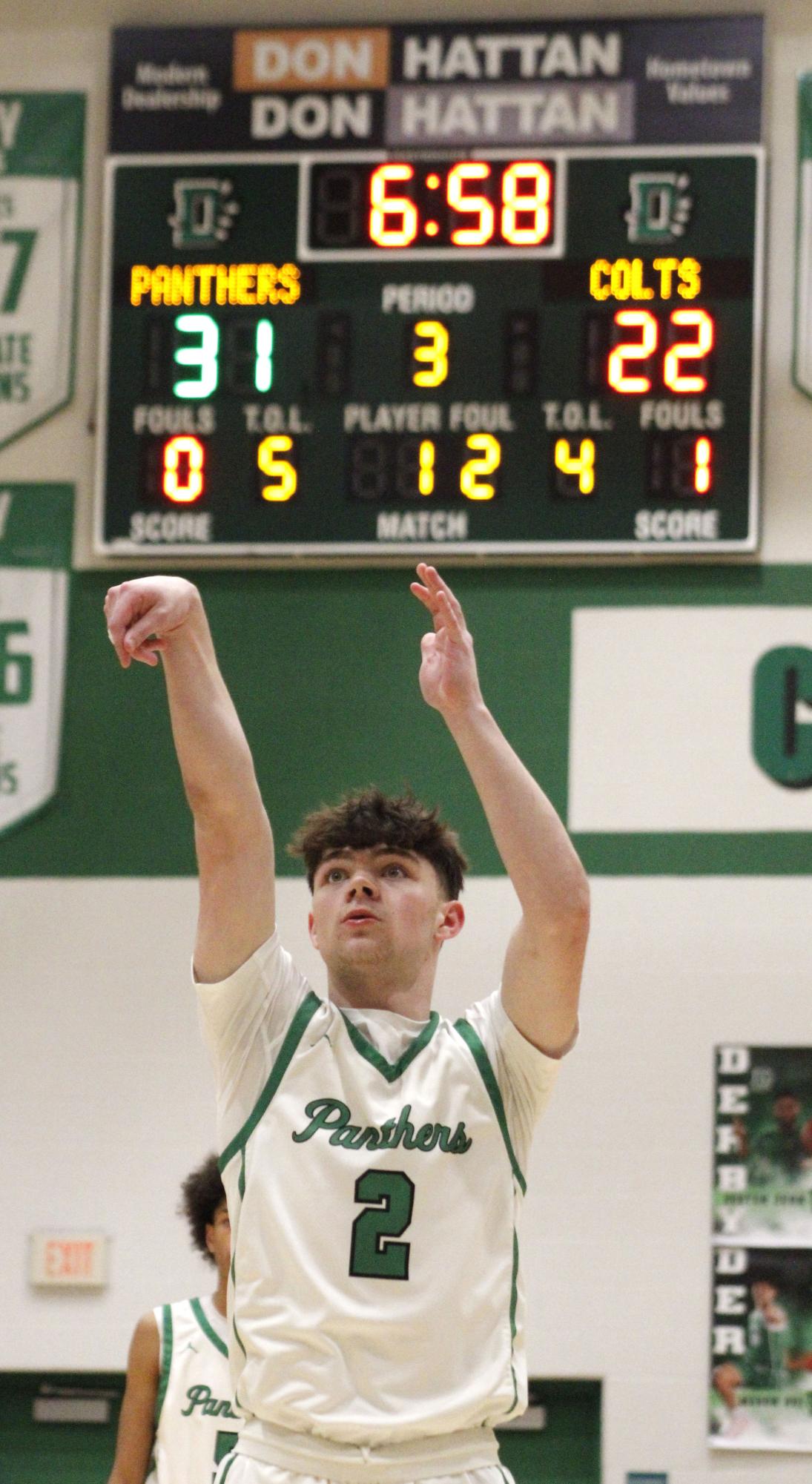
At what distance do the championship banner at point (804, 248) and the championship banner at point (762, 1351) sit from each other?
127 inches

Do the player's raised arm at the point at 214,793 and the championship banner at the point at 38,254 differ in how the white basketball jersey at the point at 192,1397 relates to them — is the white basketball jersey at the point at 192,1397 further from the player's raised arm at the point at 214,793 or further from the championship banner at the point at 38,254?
the championship banner at the point at 38,254

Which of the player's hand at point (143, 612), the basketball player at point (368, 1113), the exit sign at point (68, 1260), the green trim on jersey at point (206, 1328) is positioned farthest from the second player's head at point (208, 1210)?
the player's hand at point (143, 612)

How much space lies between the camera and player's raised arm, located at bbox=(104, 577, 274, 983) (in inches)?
132

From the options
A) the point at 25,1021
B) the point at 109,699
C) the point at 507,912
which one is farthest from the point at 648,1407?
the point at 109,699

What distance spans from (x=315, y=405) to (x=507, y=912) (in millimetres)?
2032

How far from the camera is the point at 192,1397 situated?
5609 millimetres

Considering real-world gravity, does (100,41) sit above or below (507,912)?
above

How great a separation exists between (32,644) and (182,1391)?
329cm

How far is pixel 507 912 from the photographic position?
296 inches

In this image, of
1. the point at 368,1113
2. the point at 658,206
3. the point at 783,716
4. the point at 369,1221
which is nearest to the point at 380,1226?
the point at 369,1221

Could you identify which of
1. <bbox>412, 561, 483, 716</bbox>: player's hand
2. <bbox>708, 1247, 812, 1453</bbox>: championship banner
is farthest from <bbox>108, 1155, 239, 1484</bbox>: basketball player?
<bbox>412, 561, 483, 716</bbox>: player's hand

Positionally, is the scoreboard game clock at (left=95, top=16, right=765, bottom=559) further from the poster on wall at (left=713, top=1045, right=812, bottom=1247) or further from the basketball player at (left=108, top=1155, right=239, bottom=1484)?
the basketball player at (left=108, top=1155, right=239, bottom=1484)

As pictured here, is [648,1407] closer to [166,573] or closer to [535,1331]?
[535,1331]

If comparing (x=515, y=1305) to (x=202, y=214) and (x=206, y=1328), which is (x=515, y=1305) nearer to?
(x=206, y=1328)
